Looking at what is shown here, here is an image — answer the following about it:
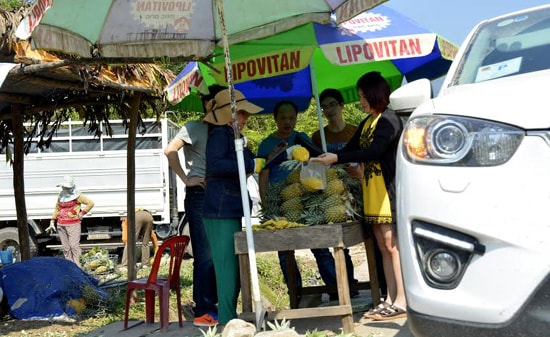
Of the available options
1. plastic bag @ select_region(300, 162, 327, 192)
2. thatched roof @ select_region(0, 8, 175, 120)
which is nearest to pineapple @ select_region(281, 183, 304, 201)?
plastic bag @ select_region(300, 162, 327, 192)

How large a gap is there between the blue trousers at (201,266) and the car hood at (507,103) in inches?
141

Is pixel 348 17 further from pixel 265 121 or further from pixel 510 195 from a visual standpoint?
pixel 265 121

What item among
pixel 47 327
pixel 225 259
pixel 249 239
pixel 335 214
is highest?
pixel 335 214

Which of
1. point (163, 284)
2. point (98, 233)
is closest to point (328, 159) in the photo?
point (163, 284)

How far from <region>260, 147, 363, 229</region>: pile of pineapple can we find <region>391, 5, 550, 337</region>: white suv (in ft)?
7.10

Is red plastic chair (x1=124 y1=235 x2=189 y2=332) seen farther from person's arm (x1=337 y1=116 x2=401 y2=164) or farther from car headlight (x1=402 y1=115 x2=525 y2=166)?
car headlight (x1=402 y1=115 x2=525 y2=166)

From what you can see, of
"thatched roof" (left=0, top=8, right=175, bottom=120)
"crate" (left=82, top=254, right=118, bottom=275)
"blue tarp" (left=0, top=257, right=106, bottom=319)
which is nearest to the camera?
"thatched roof" (left=0, top=8, right=175, bottom=120)

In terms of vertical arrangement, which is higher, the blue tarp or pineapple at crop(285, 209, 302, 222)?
pineapple at crop(285, 209, 302, 222)

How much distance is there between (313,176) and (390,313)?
119cm

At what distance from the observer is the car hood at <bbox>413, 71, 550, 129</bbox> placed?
2.66 meters

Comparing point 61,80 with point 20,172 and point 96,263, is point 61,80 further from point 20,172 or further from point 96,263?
point 96,263

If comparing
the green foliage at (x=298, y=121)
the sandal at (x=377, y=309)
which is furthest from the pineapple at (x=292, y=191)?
the green foliage at (x=298, y=121)

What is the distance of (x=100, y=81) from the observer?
7699mm

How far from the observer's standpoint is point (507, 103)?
2.74 metres
